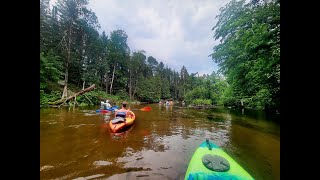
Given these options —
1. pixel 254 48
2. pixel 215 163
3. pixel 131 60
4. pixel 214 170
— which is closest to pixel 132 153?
pixel 215 163

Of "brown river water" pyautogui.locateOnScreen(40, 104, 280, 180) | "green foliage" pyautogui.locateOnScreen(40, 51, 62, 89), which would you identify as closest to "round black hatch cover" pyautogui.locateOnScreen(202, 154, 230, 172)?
"brown river water" pyautogui.locateOnScreen(40, 104, 280, 180)

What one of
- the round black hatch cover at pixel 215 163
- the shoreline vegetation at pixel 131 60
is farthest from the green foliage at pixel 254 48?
the round black hatch cover at pixel 215 163

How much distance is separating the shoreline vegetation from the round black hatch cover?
5831 mm

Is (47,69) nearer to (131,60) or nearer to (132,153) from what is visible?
(132,153)

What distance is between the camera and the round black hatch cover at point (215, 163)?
4027mm

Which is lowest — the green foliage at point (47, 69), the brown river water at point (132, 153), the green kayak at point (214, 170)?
the brown river water at point (132, 153)

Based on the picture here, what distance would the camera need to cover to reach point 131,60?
47.0 metres

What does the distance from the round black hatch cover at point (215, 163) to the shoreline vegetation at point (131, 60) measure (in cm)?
583

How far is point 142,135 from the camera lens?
9.73 m

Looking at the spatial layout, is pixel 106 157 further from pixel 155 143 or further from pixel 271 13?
pixel 271 13

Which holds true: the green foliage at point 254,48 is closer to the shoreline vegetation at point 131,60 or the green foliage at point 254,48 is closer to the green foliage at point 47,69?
the shoreline vegetation at point 131,60
